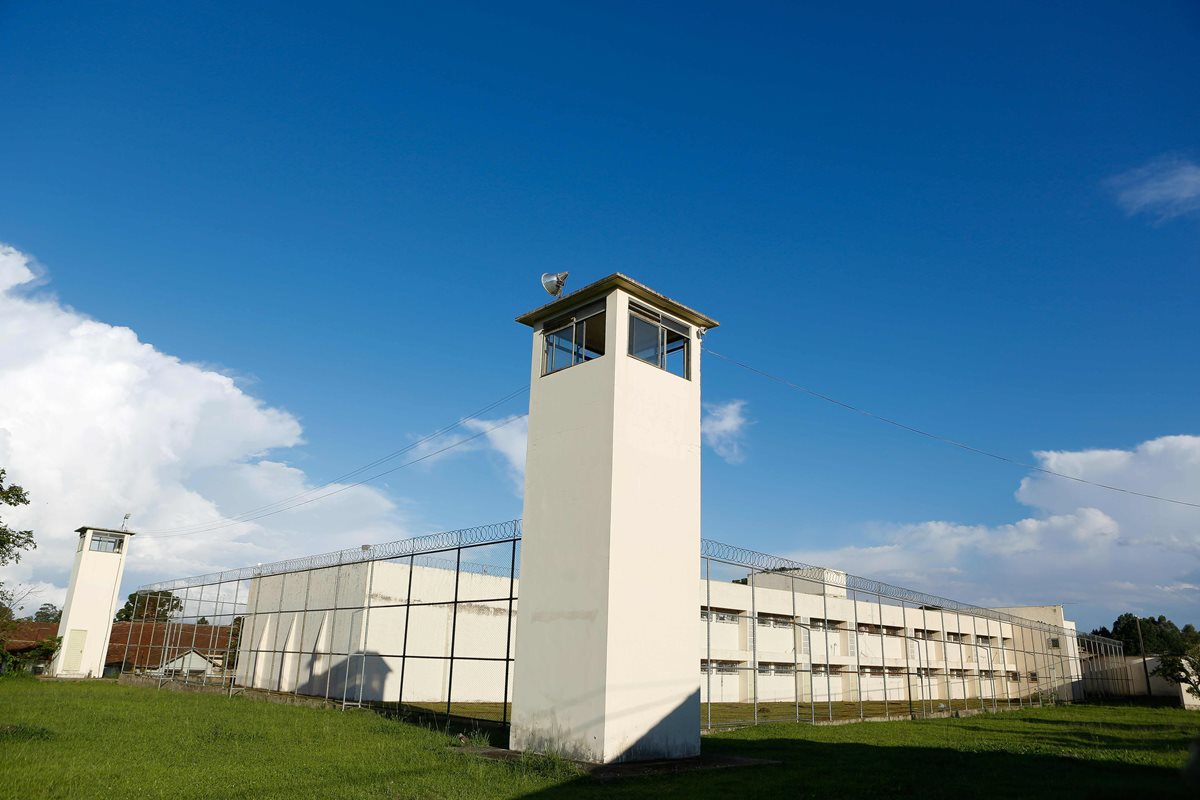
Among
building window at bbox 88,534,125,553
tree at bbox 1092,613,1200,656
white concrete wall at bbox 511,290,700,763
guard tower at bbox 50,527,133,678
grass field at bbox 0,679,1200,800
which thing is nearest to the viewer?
grass field at bbox 0,679,1200,800

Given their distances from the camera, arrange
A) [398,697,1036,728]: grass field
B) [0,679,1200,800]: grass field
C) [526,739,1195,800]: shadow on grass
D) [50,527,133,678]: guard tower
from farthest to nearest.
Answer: [50,527,133,678]: guard tower → [398,697,1036,728]: grass field → [0,679,1200,800]: grass field → [526,739,1195,800]: shadow on grass

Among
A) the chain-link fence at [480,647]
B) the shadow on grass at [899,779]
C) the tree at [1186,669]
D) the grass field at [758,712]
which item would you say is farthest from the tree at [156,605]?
the tree at [1186,669]

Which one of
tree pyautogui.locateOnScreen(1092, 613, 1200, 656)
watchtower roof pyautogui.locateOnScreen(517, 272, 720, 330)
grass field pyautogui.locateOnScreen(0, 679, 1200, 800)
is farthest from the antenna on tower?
tree pyautogui.locateOnScreen(1092, 613, 1200, 656)

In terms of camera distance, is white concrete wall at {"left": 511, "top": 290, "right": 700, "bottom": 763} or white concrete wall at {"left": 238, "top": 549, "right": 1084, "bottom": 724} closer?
white concrete wall at {"left": 511, "top": 290, "right": 700, "bottom": 763}

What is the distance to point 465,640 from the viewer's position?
28953 millimetres

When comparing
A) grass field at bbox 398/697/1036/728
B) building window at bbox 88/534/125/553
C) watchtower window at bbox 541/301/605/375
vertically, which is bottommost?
grass field at bbox 398/697/1036/728

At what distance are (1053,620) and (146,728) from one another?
43349 millimetres

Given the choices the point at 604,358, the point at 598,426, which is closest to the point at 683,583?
the point at 598,426

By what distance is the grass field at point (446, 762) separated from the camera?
8.91 meters

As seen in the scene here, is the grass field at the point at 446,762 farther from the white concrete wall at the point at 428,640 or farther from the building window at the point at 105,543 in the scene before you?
the building window at the point at 105,543

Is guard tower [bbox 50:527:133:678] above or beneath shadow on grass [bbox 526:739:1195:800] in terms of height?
above

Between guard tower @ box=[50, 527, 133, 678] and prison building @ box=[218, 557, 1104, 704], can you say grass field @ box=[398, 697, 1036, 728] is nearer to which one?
prison building @ box=[218, 557, 1104, 704]

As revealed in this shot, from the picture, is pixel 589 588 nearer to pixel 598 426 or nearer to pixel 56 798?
pixel 598 426

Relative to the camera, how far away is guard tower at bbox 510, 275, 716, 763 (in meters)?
11.6
